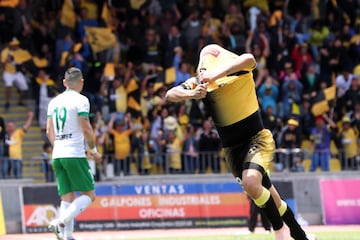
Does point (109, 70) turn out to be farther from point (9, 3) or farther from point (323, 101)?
point (323, 101)

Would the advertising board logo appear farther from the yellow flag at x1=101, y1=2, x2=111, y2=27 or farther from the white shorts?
the yellow flag at x1=101, y1=2, x2=111, y2=27

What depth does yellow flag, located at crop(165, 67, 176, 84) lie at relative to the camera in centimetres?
2725

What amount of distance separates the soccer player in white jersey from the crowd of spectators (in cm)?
985

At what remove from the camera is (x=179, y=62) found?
91.8 ft

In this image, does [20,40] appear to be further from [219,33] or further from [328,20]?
[328,20]

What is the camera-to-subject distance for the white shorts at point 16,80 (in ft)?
88.0

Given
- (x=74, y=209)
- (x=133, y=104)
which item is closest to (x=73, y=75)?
(x=74, y=209)

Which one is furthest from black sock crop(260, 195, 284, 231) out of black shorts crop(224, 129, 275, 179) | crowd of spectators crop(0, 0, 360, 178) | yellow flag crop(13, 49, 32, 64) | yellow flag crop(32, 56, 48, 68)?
yellow flag crop(32, 56, 48, 68)

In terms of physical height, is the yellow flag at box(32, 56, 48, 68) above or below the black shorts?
above

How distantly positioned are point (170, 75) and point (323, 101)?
169 inches

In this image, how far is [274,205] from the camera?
39.0 ft

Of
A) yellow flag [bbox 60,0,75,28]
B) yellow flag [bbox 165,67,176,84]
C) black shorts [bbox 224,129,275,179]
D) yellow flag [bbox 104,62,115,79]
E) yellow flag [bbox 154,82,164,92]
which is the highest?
yellow flag [bbox 60,0,75,28]

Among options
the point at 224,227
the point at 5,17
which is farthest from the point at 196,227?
the point at 5,17

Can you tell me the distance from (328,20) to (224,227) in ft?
31.0
